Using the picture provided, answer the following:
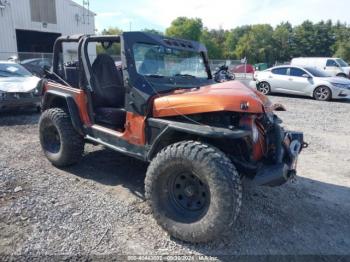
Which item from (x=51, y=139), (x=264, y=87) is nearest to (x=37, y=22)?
(x=264, y=87)

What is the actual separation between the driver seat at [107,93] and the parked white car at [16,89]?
4.02 metres

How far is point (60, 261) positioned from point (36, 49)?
30762mm

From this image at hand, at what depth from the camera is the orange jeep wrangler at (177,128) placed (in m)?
3.13

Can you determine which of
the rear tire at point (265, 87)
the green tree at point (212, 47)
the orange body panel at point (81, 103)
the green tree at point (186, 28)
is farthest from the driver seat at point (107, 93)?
the green tree at point (186, 28)

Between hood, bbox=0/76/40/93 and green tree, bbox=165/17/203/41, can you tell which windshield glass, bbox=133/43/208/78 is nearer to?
hood, bbox=0/76/40/93

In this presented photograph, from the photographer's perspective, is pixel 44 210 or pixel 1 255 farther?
pixel 44 210

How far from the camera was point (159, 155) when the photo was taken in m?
3.39

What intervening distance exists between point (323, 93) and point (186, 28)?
65230 millimetres

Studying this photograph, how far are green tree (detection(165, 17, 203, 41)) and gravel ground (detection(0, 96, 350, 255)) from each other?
233ft

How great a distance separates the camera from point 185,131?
332 cm

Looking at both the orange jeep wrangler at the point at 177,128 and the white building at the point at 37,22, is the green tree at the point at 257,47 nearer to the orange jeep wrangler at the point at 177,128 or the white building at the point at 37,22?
the white building at the point at 37,22

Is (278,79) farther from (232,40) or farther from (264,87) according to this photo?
(232,40)

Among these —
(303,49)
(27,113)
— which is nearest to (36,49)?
(27,113)

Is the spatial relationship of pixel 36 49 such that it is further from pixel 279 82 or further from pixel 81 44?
pixel 81 44
